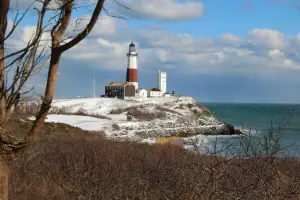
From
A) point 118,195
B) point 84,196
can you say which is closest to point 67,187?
point 84,196

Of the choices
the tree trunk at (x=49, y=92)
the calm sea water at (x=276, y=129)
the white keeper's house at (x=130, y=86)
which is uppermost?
the white keeper's house at (x=130, y=86)

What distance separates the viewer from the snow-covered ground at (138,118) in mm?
39438

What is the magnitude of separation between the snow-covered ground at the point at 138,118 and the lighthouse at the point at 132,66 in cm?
489

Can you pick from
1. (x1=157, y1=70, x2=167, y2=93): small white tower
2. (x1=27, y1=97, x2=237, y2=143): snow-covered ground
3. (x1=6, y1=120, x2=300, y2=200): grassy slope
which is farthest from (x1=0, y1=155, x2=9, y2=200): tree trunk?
(x1=157, y1=70, x2=167, y2=93): small white tower

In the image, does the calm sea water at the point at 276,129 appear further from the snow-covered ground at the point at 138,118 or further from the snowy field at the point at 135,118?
the snowy field at the point at 135,118

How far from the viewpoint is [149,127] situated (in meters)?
45.9

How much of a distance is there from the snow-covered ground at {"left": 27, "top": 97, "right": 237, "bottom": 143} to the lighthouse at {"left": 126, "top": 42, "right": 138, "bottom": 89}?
4.89m

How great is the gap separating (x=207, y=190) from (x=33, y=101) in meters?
2.24

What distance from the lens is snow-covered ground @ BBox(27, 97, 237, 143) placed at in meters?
39.4

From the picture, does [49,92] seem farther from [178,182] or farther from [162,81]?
[162,81]

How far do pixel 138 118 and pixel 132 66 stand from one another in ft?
71.1

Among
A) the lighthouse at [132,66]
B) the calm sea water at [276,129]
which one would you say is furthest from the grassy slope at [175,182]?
the lighthouse at [132,66]

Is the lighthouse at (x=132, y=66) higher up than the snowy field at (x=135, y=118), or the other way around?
the lighthouse at (x=132, y=66)

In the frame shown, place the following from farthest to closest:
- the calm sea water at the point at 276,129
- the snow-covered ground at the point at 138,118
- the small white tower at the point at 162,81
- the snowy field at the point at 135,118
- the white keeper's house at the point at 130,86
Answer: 1. the small white tower at the point at 162,81
2. the white keeper's house at the point at 130,86
3. the snow-covered ground at the point at 138,118
4. the snowy field at the point at 135,118
5. the calm sea water at the point at 276,129
